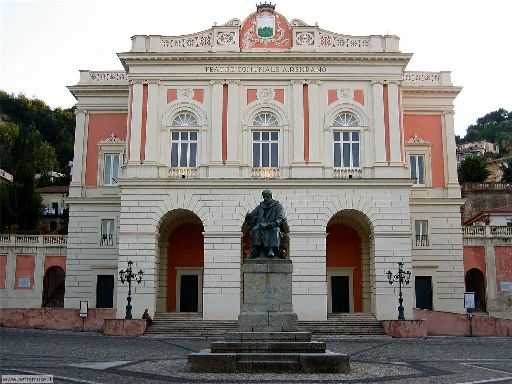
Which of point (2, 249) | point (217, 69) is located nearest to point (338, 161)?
point (217, 69)

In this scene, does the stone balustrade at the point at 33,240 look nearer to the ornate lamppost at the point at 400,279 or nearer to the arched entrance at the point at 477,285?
the ornate lamppost at the point at 400,279

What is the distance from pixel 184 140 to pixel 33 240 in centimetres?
1247

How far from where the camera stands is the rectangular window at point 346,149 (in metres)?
33.9

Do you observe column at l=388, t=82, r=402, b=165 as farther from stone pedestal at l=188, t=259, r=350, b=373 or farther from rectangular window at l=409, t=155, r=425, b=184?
stone pedestal at l=188, t=259, r=350, b=373

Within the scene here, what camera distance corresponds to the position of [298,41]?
34.8 m

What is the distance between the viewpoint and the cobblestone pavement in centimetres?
1411

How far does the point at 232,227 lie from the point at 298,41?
10.5 metres

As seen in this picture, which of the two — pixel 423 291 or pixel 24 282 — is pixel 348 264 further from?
pixel 24 282

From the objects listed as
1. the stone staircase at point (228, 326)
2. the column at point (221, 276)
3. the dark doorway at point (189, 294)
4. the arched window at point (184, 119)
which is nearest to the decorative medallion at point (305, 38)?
the arched window at point (184, 119)

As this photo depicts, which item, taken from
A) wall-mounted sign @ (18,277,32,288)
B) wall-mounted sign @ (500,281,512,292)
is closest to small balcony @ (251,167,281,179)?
wall-mounted sign @ (500,281,512,292)

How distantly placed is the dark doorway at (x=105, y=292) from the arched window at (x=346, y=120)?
15.1 metres

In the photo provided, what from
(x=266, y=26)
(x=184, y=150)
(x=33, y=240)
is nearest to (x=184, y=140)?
(x=184, y=150)

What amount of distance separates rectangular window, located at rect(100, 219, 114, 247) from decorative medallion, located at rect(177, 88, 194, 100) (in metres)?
8.34

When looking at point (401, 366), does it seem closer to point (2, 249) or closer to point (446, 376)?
point (446, 376)
